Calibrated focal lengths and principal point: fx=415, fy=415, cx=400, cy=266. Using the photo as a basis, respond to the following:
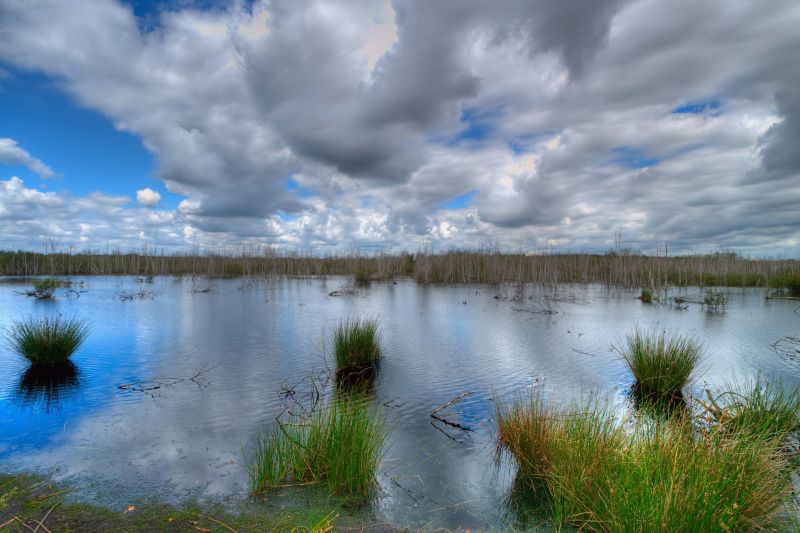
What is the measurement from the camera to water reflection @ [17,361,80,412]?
6.77 meters

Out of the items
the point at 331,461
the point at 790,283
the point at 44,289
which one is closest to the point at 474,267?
the point at 790,283

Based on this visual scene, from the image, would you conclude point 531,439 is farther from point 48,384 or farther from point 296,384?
point 48,384

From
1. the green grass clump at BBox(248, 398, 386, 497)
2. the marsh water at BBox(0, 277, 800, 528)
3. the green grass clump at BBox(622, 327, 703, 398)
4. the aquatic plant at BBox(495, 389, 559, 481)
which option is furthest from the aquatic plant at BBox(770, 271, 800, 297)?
the green grass clump at BBox(248, 398, 386, 497)

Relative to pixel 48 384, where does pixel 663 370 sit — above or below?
above

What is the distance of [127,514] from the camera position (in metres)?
3.59

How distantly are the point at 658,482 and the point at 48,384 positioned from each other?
375 inches

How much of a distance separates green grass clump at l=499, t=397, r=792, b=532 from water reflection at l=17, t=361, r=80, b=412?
730 cm

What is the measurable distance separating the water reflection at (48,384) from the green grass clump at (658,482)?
23.9 ft

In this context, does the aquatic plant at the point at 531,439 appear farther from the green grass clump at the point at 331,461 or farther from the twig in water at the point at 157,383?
the twig in water at the point at 157,383

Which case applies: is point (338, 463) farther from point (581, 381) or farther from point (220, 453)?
point (581, 381)

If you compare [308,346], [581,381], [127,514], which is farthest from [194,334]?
[581,381]

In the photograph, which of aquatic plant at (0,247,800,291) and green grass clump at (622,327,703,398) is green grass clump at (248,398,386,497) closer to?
green grass clump at (622,327,703,398)

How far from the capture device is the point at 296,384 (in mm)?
7625

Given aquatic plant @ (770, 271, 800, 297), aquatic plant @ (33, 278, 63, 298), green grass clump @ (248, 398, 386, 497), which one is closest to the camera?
green grass clump @ (248, 398, 386, 497)
